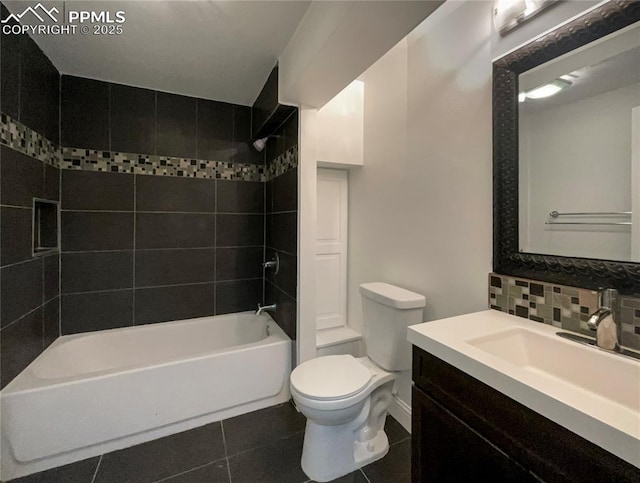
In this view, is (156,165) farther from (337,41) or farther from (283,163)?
(337,41)

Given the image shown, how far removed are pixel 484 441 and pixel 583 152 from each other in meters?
1.06

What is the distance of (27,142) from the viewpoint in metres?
1.61

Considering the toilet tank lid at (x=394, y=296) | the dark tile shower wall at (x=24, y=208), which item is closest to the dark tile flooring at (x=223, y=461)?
the dark tile shower wall at (x=24, y=208)

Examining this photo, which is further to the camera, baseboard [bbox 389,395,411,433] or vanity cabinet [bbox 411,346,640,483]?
baseboard [bbox 389,395,411,433]

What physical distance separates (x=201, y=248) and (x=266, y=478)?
1.70 m

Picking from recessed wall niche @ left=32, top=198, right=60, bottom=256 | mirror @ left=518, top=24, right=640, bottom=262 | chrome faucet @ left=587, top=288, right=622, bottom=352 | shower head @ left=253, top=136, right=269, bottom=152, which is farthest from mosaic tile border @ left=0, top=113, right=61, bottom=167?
chrome faucet @ left=587, top=288, right=622, bottom=352

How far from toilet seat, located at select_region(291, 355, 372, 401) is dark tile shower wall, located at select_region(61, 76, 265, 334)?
124 centimetres

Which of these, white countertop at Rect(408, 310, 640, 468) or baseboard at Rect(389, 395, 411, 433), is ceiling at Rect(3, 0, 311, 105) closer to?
white countertop at Rect(408, 310, 640, 468)

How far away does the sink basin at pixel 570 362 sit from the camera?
818mm

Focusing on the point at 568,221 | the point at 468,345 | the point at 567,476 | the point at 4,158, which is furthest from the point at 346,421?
the point at 4,158

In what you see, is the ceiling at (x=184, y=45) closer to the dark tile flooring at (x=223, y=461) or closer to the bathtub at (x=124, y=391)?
the bathtub at (x=124, y=391)

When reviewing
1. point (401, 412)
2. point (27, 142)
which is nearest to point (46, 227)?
point (27, 142)

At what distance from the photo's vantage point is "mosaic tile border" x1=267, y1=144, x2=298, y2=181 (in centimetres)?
200

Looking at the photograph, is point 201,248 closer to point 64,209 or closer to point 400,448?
point 64,209
